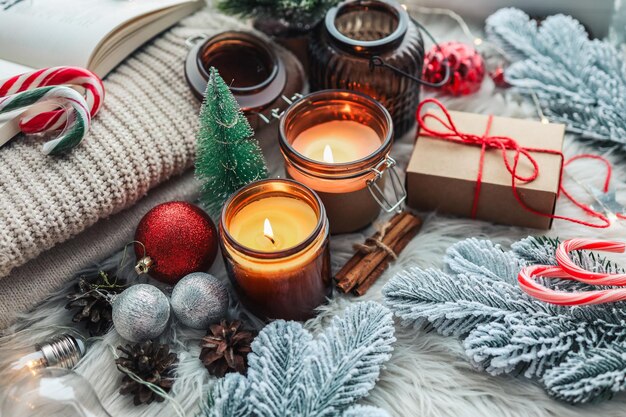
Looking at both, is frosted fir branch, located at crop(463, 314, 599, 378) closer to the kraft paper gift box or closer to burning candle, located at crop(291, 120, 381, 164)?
the kraft paper gift box

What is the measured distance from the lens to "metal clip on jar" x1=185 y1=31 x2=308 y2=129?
0.97m

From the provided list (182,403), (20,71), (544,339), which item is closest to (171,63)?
(20,71)

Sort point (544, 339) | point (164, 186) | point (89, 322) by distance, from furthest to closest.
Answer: point (164, 186)
point (89, 322)
point (544, 339)

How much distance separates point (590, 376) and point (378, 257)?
0.31 m

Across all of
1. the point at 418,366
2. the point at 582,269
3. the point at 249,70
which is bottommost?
the point at 418,366

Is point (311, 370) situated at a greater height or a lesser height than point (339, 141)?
lesser

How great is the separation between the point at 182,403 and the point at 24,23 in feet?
1.97

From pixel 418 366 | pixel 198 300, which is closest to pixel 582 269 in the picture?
pixel 418 366

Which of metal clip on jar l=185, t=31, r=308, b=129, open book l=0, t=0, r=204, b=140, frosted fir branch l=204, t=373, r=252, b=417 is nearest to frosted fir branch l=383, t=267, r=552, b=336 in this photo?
frosted fir branch l=204, t=373, r=252, b=417

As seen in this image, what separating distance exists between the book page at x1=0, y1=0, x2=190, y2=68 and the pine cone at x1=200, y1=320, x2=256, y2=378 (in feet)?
1.41

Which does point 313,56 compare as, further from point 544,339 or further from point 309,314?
point 544,339

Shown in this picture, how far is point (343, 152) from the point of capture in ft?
3.13

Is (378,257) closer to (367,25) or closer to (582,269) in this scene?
(582,269)

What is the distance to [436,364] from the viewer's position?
2.68 feet
